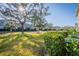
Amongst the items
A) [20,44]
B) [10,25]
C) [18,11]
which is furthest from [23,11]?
[20,44]

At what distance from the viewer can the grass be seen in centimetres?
256

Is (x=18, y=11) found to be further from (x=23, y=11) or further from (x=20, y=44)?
(x=20, y=44)

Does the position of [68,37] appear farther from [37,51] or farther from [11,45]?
[11,45]

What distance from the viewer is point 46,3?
259cm

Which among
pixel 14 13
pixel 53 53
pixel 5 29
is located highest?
pixel 14 13

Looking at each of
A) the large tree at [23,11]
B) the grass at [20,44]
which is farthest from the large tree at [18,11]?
the grass at [20,44]

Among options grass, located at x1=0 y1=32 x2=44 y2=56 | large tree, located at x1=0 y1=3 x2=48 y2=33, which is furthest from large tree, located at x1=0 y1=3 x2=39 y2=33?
grass, located at x1=0 y1=32 x2=44 y2=56

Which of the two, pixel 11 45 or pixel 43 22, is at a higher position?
pixel 43 22

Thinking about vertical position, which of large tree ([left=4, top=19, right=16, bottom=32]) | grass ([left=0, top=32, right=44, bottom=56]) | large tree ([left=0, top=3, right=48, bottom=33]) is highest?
large tree ([left=0, top=3, right=48, bottom=33])

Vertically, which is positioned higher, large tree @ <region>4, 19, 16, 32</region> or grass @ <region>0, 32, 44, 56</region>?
large tree @ <region>4, 19, 16, 32</region>

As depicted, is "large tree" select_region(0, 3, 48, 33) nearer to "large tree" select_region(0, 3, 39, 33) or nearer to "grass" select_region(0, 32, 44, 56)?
"large tree" select_region(0, 3, 39, 33)

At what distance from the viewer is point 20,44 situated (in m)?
2.58

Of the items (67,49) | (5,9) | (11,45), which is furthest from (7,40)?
(67,49)

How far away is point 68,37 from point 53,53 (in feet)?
1.11
